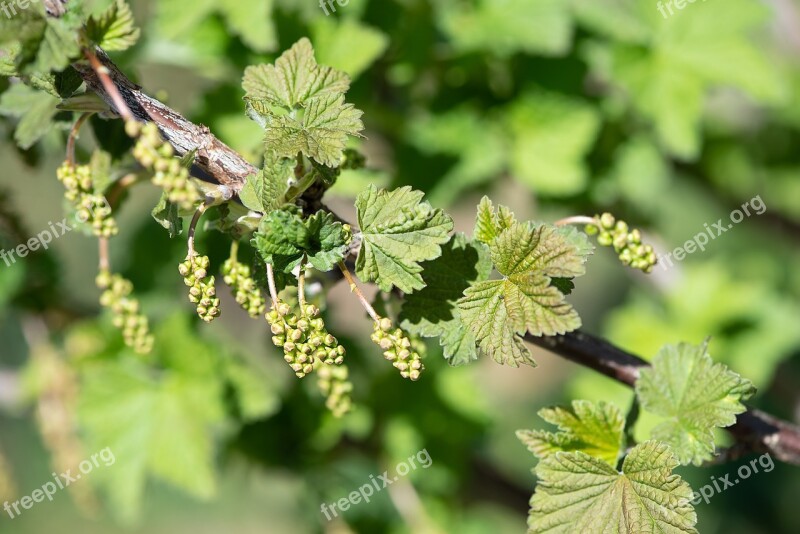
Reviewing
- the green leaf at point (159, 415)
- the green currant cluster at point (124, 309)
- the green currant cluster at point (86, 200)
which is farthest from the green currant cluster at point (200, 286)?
the green leaf at point (159, 415)

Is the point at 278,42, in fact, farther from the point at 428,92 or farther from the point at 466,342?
the point at 466,342

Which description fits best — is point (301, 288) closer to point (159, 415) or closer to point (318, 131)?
point (318, 131)

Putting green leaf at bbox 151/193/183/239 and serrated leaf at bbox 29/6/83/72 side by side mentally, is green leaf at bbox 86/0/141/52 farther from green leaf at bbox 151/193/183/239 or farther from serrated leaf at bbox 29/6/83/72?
green leaf at bbox 151/193/183/239

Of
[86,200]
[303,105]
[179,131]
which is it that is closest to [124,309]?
[86,200]

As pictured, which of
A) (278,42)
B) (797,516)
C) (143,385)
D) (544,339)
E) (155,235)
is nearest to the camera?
(544,339)

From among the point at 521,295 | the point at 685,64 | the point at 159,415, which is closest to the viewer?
the point at 521,295

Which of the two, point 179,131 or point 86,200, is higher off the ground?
point 179,131

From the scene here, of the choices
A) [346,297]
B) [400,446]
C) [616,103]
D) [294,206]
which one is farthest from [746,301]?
[346,297]

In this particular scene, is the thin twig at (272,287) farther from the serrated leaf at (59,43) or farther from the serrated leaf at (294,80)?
the serrated leaf at (59,43)
